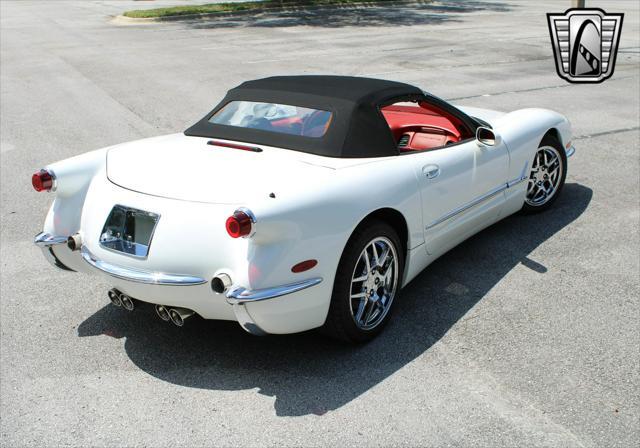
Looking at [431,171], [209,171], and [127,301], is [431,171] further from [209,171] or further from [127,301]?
[127,301]

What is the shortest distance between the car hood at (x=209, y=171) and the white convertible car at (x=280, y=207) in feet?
0.04

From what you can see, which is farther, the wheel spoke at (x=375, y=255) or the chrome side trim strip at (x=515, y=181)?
the chrome side trim strip at (x=515, y=181)

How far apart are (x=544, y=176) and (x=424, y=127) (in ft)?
4.77

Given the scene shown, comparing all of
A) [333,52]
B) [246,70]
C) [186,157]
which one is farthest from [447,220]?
[333,52]

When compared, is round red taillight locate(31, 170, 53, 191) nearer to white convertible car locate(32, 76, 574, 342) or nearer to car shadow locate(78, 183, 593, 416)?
white convertible car locate(32, 76, 574, 342)

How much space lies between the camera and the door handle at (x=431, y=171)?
15.5 ft

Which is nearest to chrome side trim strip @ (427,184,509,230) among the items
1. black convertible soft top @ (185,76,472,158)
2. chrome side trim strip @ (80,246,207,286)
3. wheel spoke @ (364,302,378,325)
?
black convertible soft top @ (185,76,472,158)

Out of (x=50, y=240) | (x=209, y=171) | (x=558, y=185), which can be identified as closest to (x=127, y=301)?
(x=50, y=240)

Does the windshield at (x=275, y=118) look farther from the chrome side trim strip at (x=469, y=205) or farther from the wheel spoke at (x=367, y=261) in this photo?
the chrome side trim strip at (x=469, y=205)

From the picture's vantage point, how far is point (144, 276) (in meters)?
3.89

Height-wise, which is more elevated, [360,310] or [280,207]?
[280,207]

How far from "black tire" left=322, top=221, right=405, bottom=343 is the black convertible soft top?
51cm

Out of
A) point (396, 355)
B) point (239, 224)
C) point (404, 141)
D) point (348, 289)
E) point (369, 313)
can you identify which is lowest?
point (396, 355)

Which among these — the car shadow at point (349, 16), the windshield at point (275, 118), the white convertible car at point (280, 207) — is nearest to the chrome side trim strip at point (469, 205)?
the white convertible car at point (280, 207)
